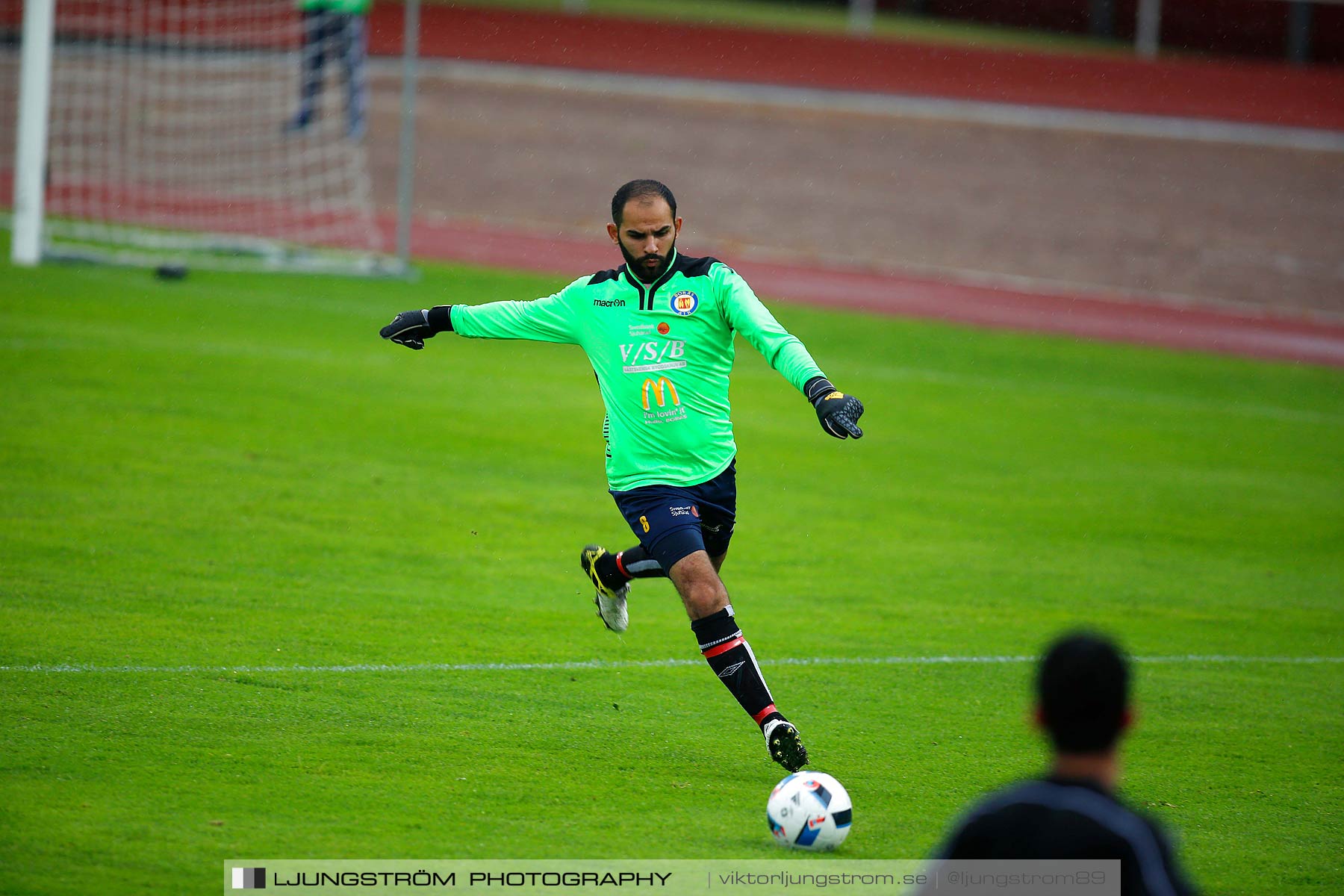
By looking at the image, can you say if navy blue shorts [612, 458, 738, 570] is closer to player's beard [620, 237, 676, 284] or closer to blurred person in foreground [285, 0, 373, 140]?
player's beard [620, 237, 676, 284]

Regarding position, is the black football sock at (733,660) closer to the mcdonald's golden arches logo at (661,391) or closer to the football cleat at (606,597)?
the mcdonald's golden arches logo at (661,391)

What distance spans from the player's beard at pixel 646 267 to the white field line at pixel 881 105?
2035 centimetres

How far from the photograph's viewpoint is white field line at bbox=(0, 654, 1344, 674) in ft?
21.5

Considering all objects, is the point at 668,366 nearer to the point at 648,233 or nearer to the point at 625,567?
the point at 648,233

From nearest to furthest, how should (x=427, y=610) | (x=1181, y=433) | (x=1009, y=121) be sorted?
(x=427, y=610), (x=1181, y=433), (x=1009, y=121)

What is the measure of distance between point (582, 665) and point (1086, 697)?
4.37 metres

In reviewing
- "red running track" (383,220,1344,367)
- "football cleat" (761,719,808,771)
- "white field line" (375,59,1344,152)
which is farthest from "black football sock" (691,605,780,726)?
"white field line" (375,59,1344,152)

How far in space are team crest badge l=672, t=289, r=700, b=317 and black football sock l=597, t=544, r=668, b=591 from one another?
1159mm

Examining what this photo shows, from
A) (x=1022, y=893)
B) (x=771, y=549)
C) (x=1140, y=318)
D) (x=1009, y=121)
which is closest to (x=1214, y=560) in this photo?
(x=771, y=549)

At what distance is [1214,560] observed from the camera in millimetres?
10031

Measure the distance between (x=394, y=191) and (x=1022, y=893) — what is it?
23.5 m

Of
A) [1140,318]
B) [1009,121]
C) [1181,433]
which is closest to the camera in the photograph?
[1181,433]

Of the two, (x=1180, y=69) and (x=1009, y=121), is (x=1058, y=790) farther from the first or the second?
(x=1180, y=69)

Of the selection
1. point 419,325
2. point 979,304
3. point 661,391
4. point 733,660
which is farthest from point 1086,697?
point 979,304
